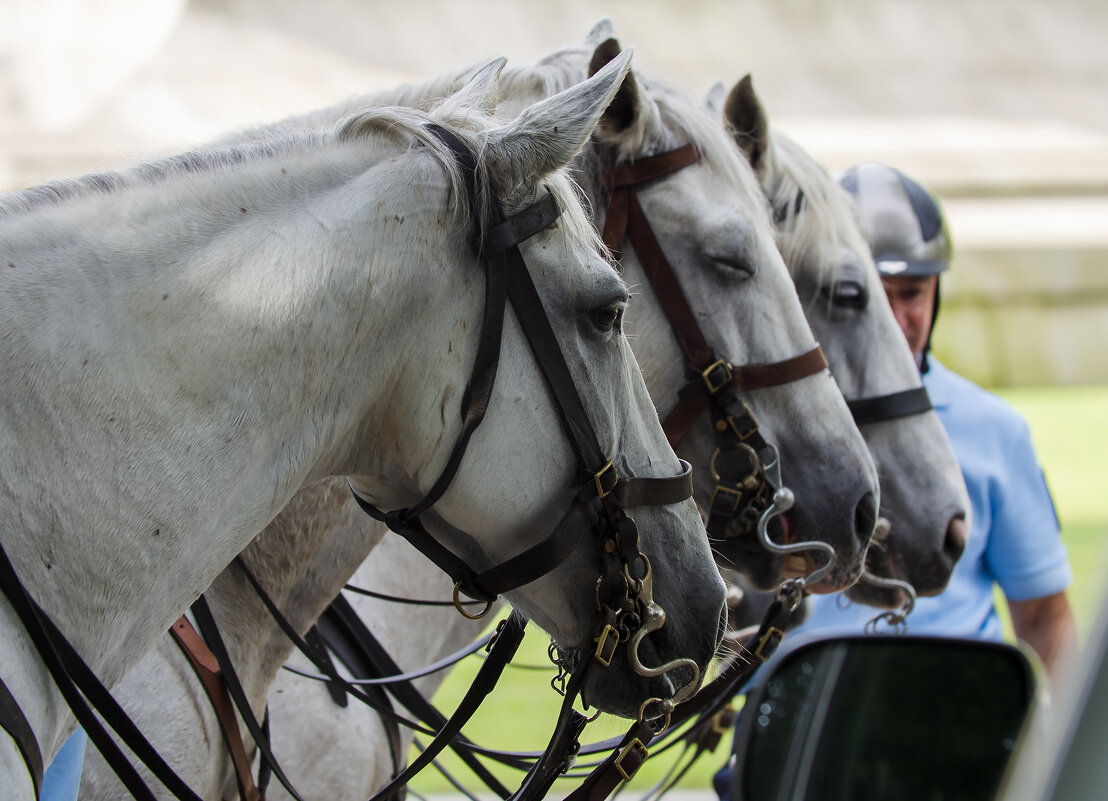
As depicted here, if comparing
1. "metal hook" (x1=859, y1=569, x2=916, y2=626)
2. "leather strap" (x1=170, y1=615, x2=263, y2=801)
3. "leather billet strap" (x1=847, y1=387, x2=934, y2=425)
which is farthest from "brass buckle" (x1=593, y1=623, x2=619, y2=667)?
"leather billet strap" (x1=847, y1=387, x2=934, y2=425)

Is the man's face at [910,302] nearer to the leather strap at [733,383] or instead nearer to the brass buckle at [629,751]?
the leather strap at [733,383]

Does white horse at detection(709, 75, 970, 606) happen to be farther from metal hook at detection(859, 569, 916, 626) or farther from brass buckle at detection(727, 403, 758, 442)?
brass buckle at detection(727, 403, 758, 442)

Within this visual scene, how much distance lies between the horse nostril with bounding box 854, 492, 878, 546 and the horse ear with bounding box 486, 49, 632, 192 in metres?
1.25

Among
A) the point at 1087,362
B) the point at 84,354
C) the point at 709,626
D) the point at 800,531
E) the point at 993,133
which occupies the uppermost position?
the point at 84,354

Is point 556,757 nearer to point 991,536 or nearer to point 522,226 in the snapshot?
point 522,226

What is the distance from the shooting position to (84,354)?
1.31 m

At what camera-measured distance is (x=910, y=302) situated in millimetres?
3508

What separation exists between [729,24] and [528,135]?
15.6 meters

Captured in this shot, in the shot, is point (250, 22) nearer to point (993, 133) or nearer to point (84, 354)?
point (993, 133)

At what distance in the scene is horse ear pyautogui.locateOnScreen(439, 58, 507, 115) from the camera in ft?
5.41

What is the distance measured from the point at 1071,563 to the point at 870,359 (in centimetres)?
533

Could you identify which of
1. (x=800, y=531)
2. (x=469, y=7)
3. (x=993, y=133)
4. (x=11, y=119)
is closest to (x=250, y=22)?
(x=469, y=7)

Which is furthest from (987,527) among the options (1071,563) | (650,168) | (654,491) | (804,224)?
(1071,563)

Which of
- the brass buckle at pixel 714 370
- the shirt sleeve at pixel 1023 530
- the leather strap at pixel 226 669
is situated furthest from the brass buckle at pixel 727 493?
the shirt sleeve at pixel 1023 530
